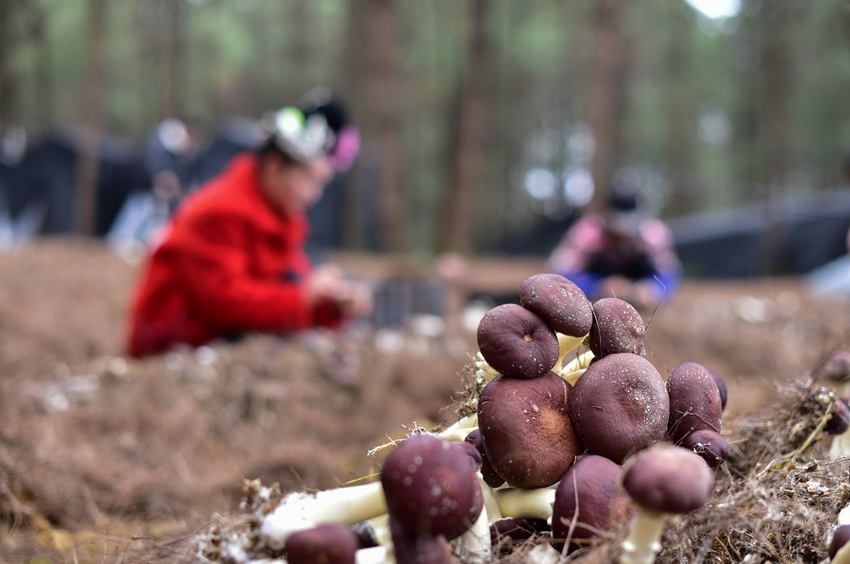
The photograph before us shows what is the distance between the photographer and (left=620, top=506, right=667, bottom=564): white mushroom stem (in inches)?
28.2

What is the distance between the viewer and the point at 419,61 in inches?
782

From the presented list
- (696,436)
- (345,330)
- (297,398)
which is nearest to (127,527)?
(297,398)

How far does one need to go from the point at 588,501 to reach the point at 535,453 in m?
0.08

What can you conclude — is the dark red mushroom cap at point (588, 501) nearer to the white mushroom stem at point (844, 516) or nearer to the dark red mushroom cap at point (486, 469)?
the dark red mushroom cap at point (486, 469)

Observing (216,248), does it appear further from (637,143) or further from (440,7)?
(637,143)

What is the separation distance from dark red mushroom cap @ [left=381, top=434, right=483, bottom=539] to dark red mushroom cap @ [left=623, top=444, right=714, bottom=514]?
151mm

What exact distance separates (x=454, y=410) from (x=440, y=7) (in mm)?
18097

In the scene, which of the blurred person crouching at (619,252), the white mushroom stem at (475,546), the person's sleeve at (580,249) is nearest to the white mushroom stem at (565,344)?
the white mushroom stem at (475,546)

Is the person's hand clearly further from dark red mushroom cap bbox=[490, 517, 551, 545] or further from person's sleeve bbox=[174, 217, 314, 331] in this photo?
dark red mushroom cap bbox=[490, 517, 551, 545]

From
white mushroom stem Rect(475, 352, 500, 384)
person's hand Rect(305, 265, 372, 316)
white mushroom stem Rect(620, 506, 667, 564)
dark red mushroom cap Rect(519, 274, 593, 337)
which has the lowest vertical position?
person's hand Rect(305, 265, 372, 316)

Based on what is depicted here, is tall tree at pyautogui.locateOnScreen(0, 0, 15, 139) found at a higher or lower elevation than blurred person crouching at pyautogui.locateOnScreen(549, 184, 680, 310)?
higher

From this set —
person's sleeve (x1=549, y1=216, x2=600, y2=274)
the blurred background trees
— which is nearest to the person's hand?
person's sleeve (x1=549, y1=216, x2=600, y2=274)

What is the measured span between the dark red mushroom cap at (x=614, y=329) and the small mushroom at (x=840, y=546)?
0.28 meters

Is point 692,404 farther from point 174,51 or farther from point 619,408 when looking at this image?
point 174,51
